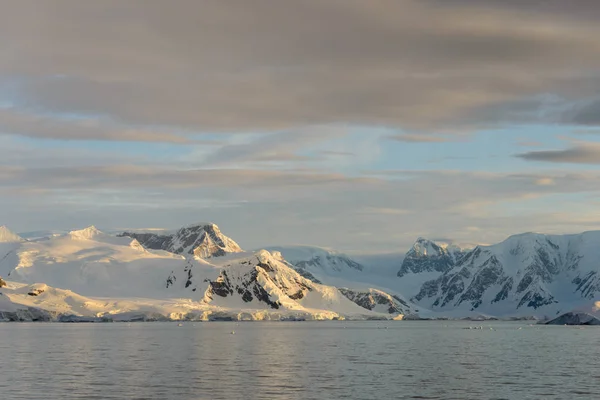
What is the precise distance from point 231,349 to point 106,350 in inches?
1037

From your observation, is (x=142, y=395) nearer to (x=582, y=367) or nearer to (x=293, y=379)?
(x=293, y=379)

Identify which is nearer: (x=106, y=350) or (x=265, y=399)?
(x=265, y=399)

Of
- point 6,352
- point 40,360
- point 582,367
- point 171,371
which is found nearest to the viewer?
point 171,371

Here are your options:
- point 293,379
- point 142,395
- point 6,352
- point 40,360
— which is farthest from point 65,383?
point 6,352

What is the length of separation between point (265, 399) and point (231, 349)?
96280 mm

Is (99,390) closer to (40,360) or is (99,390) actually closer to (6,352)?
(40,360)

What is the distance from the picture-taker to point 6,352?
17000cm

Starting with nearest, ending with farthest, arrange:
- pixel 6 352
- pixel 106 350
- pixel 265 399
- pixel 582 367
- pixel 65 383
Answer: pixel 265 399
pixel 65 383
pixel 582 367
pixel 6 352
pixel 106 350

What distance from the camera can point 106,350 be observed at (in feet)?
593

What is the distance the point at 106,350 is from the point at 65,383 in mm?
74865

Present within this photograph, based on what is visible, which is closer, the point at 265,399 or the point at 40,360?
the point at 265,399

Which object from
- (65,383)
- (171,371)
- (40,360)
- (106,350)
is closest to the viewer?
(65,383)

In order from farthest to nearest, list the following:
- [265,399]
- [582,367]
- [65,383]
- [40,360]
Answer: [40,360]
[582,367]
[65,383]
[265,399]

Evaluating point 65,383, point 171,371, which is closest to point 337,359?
point 171,371
